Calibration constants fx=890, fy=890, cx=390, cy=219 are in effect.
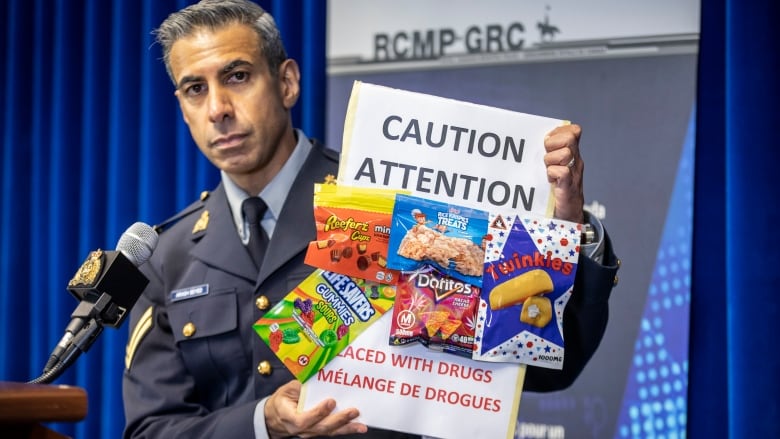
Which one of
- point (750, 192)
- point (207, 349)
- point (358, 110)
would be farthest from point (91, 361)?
point (750, 192)

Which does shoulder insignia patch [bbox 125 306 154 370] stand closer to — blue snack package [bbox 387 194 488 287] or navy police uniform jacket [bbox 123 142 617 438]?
navy police uniform jacket [bbox 123 142 617 438]

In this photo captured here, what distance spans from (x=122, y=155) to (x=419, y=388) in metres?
1.65

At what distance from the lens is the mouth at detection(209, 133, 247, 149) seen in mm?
1562

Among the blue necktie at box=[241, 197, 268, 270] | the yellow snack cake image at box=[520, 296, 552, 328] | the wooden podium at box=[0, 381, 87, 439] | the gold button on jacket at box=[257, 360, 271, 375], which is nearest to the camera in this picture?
the wooden podium at box=[0, 381, 87, 439]

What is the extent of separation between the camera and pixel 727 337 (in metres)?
1.89

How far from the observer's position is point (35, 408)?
2.44 feet

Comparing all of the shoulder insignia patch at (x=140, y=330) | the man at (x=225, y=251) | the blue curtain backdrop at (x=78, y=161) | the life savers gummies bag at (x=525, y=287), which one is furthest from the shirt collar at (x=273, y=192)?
the blue curtain backdrop at (x=78, y=161)

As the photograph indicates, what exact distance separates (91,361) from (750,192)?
1848mm

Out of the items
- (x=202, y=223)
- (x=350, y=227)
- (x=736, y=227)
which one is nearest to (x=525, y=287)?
(x=350, y=227)

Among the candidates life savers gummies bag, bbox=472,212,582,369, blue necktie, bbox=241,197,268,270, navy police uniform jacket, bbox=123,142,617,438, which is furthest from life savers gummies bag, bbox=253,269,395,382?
blue necktie, bbox=241,197,268,270

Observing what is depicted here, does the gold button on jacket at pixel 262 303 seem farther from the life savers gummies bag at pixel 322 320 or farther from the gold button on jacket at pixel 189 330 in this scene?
the life savers gummies bag at pixel 322 320

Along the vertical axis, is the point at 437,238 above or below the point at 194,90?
below

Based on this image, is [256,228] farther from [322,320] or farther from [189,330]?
[322,320]

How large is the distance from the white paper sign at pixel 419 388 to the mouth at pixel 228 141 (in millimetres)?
511
